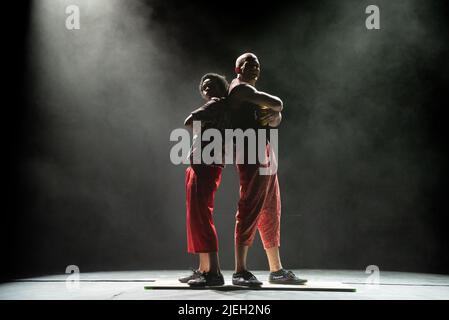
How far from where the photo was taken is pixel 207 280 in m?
2.26

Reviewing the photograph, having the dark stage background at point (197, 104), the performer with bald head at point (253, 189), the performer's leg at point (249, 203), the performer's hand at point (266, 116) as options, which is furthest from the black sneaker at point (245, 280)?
the dark stage background at point (197, 104)

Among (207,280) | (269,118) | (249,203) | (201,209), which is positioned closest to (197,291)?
(207,280)

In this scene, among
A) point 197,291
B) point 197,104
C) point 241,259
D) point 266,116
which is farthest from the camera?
point 197,104

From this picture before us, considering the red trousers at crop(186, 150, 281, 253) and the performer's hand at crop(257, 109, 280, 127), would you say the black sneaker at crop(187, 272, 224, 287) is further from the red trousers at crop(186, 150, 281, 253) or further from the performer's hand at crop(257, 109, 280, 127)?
the performer's hand at crop(257, 109, 280, 127)

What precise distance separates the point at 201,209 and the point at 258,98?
2.20 ft

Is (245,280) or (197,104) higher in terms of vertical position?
(197,104)

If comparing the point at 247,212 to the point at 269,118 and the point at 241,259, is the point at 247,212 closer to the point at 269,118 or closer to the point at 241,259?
the point at 241,259

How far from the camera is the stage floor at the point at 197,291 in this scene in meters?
2.06

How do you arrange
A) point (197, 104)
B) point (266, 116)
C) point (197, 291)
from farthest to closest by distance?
point (197, 104)
point (266, 116)
point (197, 291)

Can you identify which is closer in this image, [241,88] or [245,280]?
[245,280]

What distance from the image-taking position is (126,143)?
3.69m

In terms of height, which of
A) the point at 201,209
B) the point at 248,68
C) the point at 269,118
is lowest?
the point at 201,209

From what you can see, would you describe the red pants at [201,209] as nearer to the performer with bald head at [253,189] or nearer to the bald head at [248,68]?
the performer with bald head at [253,189]
